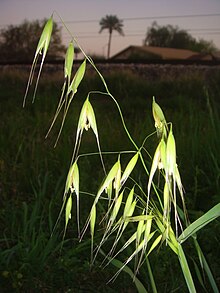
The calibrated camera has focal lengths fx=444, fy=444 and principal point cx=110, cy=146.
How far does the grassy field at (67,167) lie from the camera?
720mm

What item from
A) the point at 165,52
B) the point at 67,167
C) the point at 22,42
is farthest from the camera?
the point at 22,42

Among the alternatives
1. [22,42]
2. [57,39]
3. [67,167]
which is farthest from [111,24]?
[67,167]

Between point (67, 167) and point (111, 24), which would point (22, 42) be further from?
point (67, 167)

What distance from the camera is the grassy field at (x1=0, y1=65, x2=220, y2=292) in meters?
0.72

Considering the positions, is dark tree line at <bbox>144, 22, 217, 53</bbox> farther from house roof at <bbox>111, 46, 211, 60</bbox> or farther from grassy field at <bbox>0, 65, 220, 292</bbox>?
grassy field at <bbox>0, 65, 220, 292</bbox>

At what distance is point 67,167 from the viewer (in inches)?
46.3

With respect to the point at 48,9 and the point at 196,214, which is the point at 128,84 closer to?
the point at 48,9

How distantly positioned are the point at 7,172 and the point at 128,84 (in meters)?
0.69

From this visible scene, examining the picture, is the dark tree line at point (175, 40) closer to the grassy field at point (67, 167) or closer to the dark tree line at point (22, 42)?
the grassy field at point (67, 167)

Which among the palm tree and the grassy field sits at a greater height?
the palm tree

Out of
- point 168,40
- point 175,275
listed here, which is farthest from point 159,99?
point 175,275

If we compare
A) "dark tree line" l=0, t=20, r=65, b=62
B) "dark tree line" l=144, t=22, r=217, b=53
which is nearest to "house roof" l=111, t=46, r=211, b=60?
"dark tree line" l=144, t=22, r=217, b=53

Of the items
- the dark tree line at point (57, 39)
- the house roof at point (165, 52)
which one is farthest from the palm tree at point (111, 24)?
the house roof at point (165, 52)

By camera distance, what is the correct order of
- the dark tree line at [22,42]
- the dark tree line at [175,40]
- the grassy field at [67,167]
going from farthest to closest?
1. the dark tree line at [22,42]
2. the dark tree line at [175,40]
3. the grassy field at [67,167]
